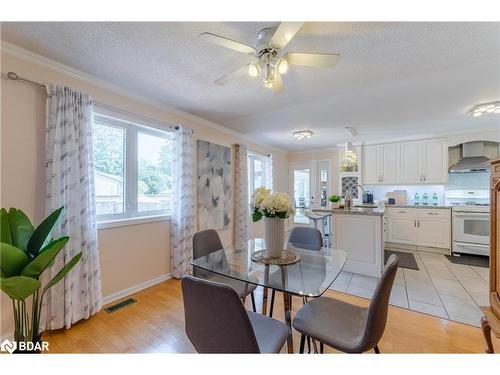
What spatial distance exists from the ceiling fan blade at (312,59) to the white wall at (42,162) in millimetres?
1968

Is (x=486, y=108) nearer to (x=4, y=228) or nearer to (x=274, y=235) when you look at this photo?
(x=274, y=235)

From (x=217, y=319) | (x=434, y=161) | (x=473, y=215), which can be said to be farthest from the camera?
(x=434, y=161)

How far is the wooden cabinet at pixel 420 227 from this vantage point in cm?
418

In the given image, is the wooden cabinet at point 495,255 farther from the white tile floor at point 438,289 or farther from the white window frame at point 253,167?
the white window frame at point 253,167

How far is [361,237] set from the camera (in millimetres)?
3158

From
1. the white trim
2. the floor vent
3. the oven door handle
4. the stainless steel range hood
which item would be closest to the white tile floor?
the oven door handle

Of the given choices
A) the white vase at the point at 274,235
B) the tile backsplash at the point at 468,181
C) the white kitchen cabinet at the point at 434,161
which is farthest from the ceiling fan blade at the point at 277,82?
the tile backsplash at the point at 468,181

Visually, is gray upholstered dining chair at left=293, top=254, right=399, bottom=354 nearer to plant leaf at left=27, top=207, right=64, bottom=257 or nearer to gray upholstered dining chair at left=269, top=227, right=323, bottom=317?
gray upholstered dining chair at left=269, top=227, right=323, bottom=317

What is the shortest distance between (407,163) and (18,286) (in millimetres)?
5840

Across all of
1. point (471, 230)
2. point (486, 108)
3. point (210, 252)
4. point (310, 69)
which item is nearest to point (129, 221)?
point (210, 252)

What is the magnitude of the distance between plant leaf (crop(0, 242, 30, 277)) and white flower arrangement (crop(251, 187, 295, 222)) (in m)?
1.42
